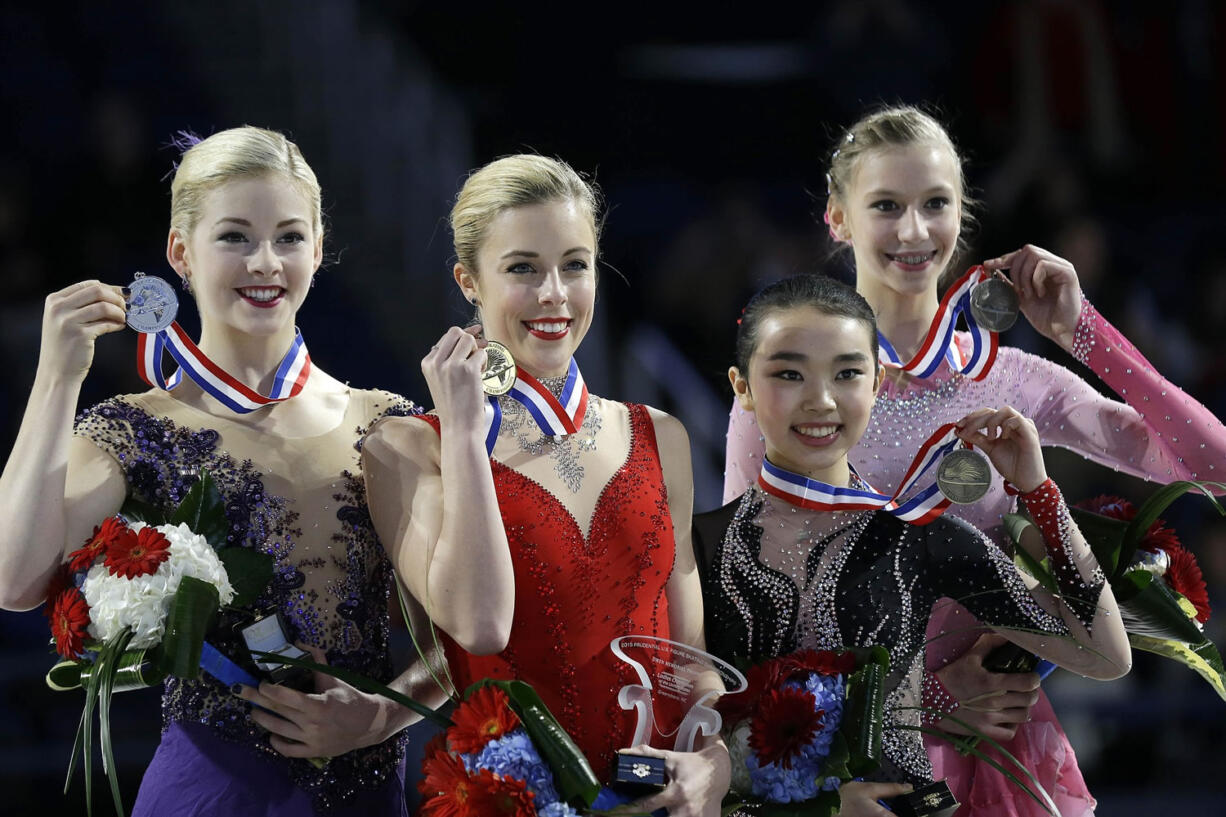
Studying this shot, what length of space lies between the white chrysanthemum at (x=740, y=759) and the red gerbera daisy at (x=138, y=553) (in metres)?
0.81

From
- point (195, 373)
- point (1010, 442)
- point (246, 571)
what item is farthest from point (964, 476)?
point (195, 373)

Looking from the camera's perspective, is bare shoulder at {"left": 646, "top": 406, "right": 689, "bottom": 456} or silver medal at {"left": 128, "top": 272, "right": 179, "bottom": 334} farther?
bare shoulder at {"left": 646, "top": 406, "right": 689, "bottom": 456}

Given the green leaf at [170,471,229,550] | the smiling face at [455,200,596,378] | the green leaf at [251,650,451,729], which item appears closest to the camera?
the green leaf at [251,650,451,729]

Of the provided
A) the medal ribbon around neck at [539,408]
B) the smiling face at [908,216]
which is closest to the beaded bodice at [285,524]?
the medal ribbon around neck at [539,408]

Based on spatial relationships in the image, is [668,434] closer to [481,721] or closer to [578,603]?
[578,603]

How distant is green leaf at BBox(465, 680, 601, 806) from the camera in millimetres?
2004

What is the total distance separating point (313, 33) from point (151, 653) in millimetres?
3825

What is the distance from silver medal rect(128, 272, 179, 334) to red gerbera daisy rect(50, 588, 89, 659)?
0.39m

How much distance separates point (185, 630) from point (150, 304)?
0.48 metres

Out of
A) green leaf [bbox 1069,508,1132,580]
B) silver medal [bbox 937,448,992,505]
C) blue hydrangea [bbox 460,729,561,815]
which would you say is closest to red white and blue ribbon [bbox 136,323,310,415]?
blue hydrangea [bbox 460,729,561,815]

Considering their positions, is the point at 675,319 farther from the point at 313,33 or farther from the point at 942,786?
the point at 942,786

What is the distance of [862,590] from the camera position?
2.31 meters

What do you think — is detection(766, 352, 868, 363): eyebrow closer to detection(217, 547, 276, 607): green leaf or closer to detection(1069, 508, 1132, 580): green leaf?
detection(1069, 508, 1132, 580): green leaf

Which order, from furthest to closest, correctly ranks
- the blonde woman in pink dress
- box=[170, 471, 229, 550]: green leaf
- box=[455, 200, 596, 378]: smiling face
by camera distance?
1. the blonde woman in pink dress
2. box=[455, 200, 596, 378]: smiling face
3. box=[170, 471, 229, 550]: green leaf
